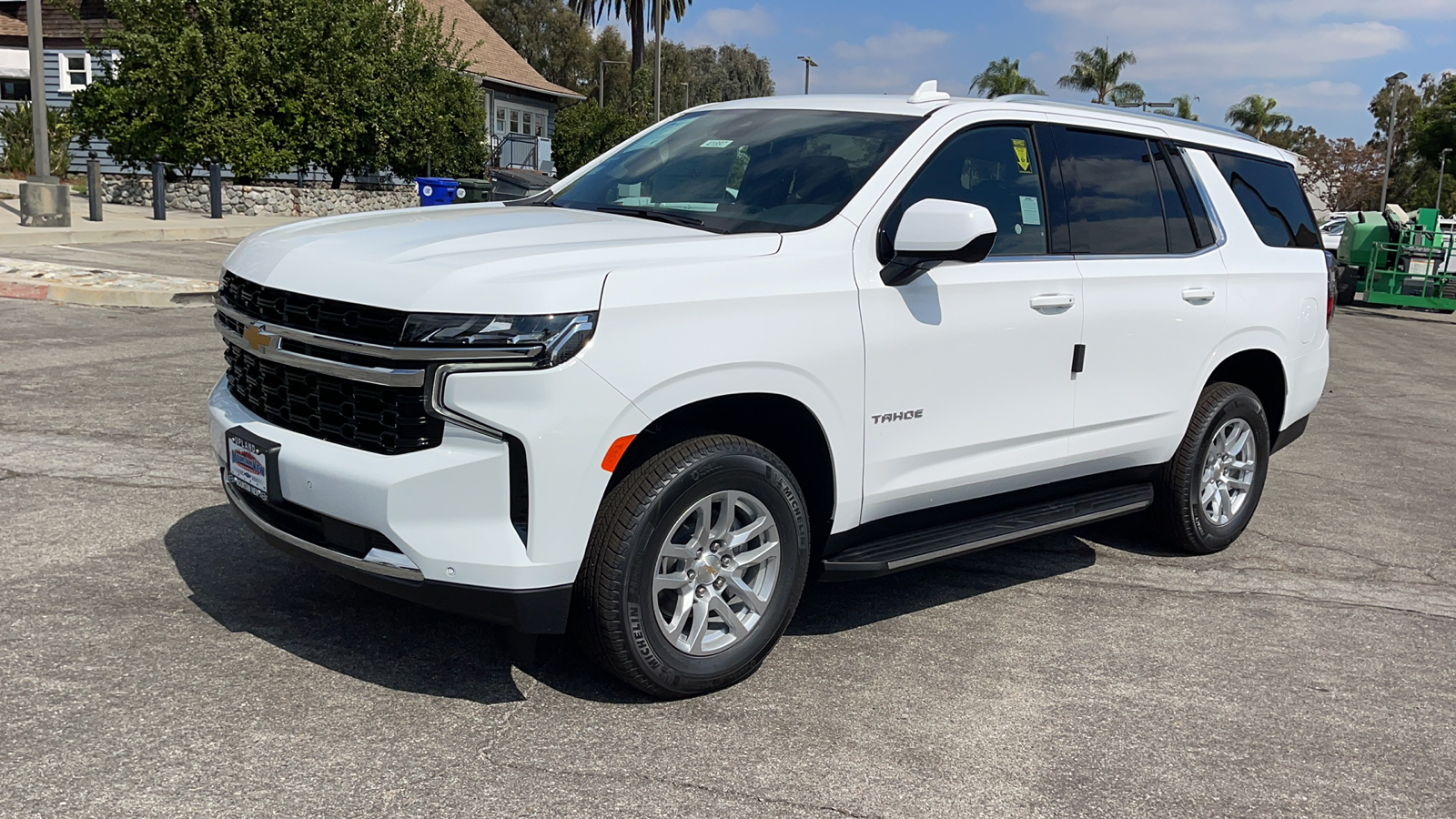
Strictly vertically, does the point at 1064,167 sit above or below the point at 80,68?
below

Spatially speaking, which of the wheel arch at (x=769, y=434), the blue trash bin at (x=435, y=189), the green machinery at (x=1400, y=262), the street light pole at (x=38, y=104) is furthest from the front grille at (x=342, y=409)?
the green machinery at (x=1400, y=262)

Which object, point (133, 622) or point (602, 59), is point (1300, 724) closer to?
point (133, 622)

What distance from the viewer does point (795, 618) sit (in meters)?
4.76

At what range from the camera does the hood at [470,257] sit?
336cm

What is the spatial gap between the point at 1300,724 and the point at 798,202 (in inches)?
94.8

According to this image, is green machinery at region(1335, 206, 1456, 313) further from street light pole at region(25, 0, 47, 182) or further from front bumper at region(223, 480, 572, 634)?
front bumper at region(223, 480, 572, 634)

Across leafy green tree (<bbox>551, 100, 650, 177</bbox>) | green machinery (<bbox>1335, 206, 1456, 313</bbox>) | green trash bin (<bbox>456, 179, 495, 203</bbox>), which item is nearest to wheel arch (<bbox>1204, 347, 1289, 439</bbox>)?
green trash bin (<bbox>456, 179, 495, 203</bbox>)

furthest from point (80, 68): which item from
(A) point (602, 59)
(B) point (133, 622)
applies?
(A) point (602, 59)

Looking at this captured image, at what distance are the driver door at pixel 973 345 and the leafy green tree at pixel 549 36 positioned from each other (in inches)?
2916

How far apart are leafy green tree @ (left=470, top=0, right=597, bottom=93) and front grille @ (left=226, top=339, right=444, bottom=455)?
7485cm

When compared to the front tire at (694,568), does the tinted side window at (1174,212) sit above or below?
above

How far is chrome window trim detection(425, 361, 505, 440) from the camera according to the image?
3.34 meters

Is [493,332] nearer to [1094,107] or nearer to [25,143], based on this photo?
[1094,107]

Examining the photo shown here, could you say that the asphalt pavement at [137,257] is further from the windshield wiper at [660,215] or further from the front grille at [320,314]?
the front grille at [320,314]
